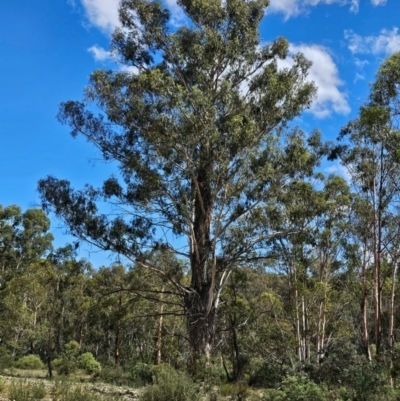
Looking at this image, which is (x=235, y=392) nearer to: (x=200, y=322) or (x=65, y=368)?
(x=200, y=322)

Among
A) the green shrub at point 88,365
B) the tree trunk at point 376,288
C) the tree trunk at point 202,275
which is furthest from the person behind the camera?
the green shrub at point 88,365

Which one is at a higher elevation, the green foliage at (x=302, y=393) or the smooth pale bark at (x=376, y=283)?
the smooth pale bark at (x=376, y=283)

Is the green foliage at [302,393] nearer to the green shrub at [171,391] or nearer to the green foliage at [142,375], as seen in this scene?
the green shrub at [171,391]

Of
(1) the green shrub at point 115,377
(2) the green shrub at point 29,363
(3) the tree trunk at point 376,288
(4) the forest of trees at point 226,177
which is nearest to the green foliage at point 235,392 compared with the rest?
(4) the forest of trees at point 226,177

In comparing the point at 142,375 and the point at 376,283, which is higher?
the point at 376,283

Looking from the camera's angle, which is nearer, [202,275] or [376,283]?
[376,283]

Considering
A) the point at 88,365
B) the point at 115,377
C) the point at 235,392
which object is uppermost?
the point at 235,392

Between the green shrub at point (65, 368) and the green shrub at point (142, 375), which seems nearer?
the green shrub at point (142, 375)

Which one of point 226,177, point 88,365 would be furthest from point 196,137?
point 88,365

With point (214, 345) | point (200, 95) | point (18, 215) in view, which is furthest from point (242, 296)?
point (18, 215)

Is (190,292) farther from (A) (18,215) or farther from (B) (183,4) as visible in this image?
(A) (18,215)

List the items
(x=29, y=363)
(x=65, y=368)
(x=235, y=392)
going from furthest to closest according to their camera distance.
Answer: (x=29, y=363)
(x=65, y=368)
(x=235, y=392)

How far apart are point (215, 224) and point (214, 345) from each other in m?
3.77

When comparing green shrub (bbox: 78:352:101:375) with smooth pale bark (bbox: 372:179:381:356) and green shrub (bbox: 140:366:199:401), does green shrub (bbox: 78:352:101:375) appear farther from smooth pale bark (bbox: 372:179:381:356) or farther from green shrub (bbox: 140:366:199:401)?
green shrub (bbox: 140:366:199:401)
